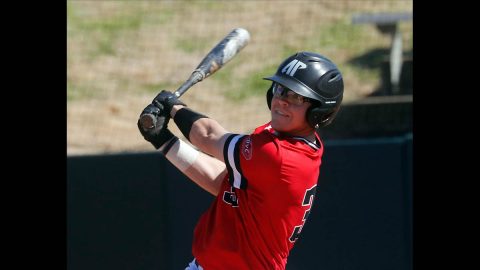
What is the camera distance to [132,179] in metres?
4.82

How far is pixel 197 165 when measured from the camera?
3.59 m

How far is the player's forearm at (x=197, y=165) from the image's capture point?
352cm

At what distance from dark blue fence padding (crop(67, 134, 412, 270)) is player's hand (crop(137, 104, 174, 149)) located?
4.47 feet

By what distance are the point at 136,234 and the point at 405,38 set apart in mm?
5570

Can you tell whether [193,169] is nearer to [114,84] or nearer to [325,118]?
[325,118]

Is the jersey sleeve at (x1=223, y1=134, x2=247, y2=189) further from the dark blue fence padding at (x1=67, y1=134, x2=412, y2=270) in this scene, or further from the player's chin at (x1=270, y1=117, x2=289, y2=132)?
the dark blue fence padding at (x1=67, y1=134, x2=412, y2=270)

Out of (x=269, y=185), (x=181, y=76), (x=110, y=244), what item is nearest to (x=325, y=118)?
(x=269, y=185)

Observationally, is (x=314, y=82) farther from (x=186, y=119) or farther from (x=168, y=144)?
(x=168, y=144)

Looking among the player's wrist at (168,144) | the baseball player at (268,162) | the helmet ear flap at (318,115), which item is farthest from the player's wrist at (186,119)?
the helmet ear flap at (318,115)

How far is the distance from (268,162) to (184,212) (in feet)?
5.83

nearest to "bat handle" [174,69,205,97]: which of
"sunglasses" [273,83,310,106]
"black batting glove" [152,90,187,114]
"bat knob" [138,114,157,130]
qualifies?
"black batting glove" [152,90,187,114]

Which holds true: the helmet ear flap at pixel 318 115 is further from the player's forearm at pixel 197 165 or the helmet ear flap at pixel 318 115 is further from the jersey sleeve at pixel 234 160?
the player's forearm at pixel 197 165

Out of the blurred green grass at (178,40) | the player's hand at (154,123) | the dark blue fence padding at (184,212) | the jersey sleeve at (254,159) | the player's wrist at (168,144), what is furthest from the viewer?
the blurred green grass at (178,40)

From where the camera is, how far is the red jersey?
3.12 m
